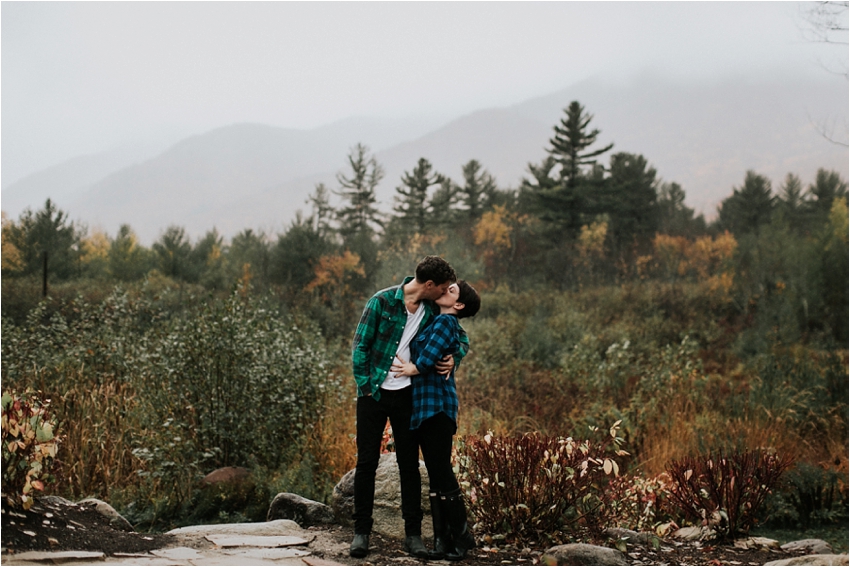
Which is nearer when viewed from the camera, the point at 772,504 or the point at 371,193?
the point at 772,504

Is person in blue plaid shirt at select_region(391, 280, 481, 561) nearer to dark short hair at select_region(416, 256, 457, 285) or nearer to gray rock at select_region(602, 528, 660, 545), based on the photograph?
dark short hair at select_region(416, 256, 457, 285)

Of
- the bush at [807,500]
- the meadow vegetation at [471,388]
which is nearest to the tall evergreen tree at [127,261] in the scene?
the meadow vegetation at [471,388]

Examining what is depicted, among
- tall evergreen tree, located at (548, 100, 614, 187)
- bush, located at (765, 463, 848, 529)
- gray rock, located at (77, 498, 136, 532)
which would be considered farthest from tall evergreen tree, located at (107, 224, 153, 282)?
tall evergreen tree, located at (548, 100, 614, 187)

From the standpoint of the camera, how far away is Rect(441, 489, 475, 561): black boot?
11.9 feet

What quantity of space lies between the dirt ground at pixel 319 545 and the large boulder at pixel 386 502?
9 cm

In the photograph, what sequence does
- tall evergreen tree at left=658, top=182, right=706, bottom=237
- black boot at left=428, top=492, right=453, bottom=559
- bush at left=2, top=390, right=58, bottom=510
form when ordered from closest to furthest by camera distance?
bush at left=2, top=390, right=58, bottom=510 < black boot at left=428, top=492, right=453, bottom=559 < tall evergreen tree at left=658, top=182, right=706, bottom=237

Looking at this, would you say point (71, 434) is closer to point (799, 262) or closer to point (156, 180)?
point (799, 262)

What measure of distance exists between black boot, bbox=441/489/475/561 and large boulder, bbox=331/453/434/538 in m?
0.49

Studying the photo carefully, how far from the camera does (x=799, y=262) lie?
16.7 metres

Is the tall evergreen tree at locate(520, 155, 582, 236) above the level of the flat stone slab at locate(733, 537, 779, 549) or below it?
above

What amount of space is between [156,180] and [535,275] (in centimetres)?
18607

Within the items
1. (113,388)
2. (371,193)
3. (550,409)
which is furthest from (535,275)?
(113,388)

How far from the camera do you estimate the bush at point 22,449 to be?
11.1 feet

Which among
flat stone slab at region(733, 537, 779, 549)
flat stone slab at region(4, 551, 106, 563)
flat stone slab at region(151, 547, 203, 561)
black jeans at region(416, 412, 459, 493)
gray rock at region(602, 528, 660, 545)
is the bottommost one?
flat stone slab at region(733, 537, 779, 549)
